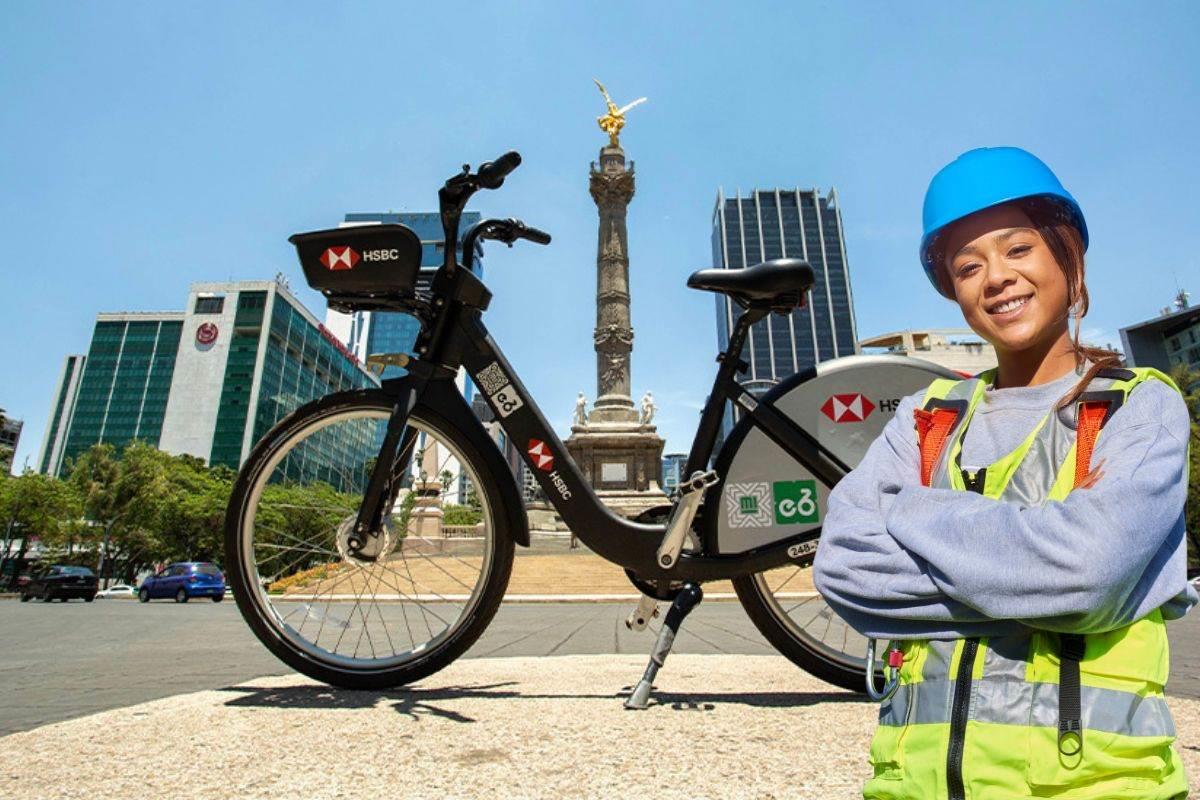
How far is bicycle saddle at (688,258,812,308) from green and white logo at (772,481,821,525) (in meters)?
0.70

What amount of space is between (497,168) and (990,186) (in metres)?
2.01

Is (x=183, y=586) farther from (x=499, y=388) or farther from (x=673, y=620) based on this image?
(x=673, y=620)

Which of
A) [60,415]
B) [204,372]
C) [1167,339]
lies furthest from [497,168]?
[60,415]

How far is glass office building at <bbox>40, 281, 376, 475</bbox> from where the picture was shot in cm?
8175

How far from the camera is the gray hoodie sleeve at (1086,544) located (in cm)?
69

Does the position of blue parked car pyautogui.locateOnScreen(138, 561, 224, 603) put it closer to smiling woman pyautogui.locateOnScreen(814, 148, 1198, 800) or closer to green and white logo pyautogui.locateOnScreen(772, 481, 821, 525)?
green and white logo pyautogui.locateOnScreen(772, 481, 821, 525)

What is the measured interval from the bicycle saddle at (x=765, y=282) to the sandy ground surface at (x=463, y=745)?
143 centimetres

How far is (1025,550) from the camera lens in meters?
0.72

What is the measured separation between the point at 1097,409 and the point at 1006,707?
0.40 metres

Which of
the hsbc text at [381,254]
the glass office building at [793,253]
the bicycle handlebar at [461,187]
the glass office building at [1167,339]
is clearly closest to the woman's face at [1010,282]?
the bicycle handlebar at [461,187]

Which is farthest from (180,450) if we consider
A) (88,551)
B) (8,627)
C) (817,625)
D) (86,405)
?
(817,625)

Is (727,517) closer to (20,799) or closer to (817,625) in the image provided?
(817,625)

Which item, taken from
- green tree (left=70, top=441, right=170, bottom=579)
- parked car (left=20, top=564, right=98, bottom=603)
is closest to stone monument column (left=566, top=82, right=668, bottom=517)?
parked car (left=20, top=564, right=98, bottom=603)

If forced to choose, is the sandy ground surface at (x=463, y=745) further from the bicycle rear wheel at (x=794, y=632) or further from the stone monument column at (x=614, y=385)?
the stone monument column at (x=614, y=385)
